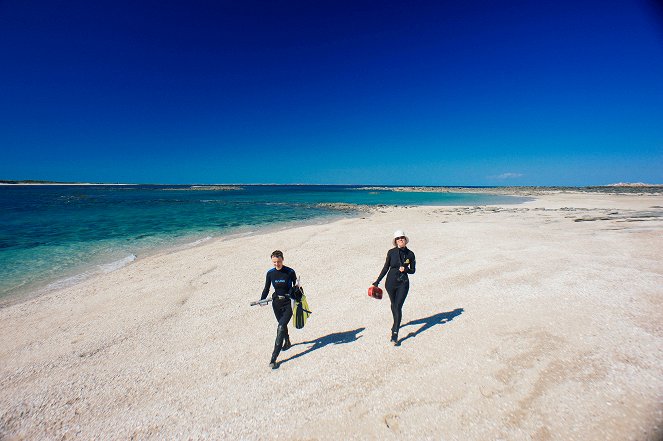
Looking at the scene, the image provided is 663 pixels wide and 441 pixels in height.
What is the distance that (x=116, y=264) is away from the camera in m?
15.2

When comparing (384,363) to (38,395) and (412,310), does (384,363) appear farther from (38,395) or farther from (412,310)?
(38,395)

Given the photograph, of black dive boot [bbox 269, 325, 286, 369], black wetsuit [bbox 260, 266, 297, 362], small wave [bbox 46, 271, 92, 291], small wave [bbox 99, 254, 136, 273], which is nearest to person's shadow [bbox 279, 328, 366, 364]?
black dive boot [bbox 269, 325, 286, 369]

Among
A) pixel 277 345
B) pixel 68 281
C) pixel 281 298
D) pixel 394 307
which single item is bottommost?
Result: pixel 68 281

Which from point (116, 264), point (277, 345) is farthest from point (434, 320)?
point (116, 264)

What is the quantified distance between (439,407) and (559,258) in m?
10.5

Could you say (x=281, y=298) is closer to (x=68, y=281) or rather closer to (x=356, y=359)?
(x=356, y=359)

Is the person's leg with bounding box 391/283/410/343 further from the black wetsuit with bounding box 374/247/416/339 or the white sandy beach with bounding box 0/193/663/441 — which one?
the white sandy beach with bounding box 0/193/663/441

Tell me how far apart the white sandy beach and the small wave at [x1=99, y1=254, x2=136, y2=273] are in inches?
119

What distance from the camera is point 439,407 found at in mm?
4684

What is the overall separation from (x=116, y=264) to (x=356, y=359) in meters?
14.8

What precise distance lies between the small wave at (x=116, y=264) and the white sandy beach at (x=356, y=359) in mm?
3017

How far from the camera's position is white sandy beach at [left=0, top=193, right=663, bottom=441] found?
14.9 ft

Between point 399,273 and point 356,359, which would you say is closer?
point 356,359

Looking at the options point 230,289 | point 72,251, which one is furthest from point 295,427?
point 72,251
